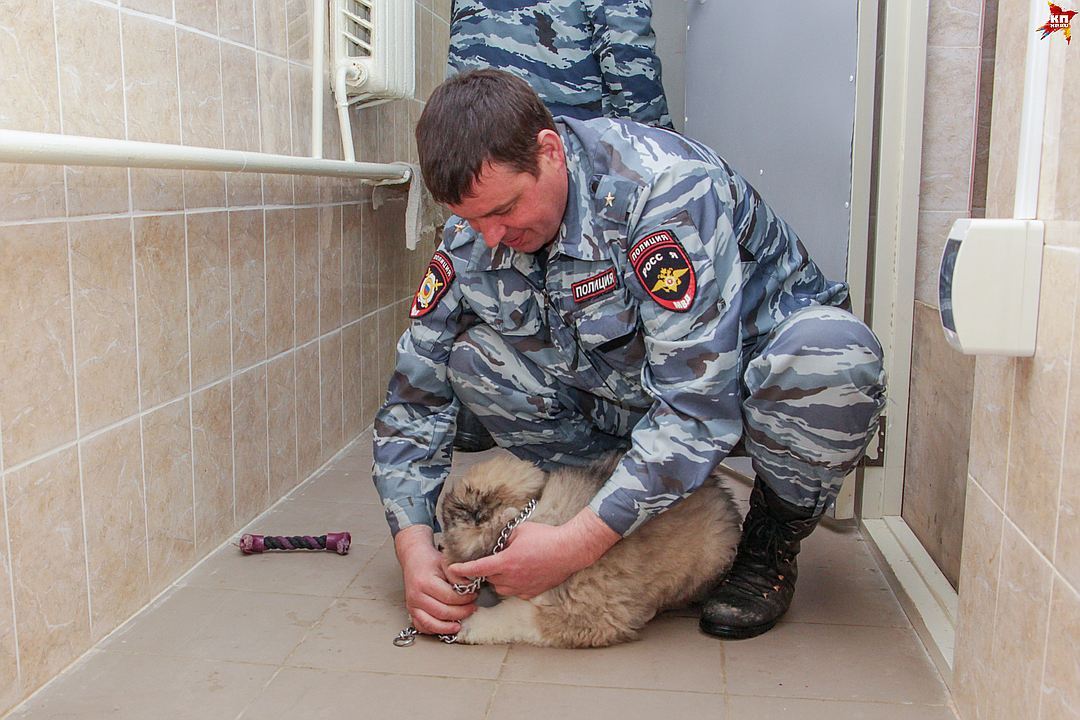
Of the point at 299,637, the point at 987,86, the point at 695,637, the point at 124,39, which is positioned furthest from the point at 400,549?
the point at 987,86

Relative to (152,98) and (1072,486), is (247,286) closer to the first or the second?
(152,98)

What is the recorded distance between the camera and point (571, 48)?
2924mm

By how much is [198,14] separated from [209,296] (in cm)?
59

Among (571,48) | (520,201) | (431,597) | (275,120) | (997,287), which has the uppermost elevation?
(571,48)

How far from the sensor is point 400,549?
6.19ft

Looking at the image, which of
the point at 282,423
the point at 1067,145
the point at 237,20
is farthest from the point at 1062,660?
the point at 237,20

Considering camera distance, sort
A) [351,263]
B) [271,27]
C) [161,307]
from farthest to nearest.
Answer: [351,263], [271,27], [161,307]

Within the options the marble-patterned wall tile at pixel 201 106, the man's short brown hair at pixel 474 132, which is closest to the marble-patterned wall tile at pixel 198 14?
the marble-patterned wall tile at pixel 201 106

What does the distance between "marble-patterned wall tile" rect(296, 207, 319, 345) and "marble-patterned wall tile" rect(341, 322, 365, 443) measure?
0.26 meters

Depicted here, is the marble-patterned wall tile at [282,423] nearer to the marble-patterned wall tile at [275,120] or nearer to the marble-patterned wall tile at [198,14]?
the marble-patterned wall tile at [275,120]

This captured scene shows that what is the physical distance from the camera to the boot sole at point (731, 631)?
6.10 ft

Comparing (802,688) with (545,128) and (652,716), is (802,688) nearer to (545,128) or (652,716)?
(652,716)

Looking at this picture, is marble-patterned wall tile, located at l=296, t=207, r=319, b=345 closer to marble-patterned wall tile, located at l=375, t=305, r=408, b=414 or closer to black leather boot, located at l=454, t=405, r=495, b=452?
marble-patterned wall tile, located at l=375, t=305, r=408, b=414

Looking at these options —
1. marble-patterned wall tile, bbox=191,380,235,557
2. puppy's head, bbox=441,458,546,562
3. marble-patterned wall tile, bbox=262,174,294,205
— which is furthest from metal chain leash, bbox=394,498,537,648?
marble-patterned wall tile, bbox=262,174,294,205
